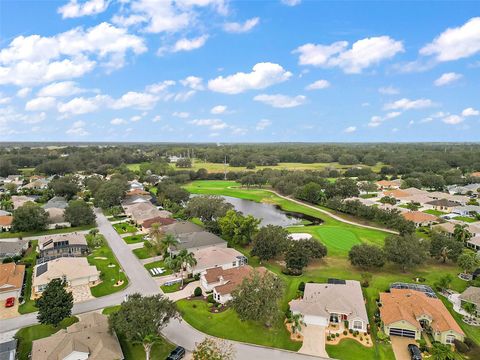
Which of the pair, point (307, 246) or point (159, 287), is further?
point (307, 246)

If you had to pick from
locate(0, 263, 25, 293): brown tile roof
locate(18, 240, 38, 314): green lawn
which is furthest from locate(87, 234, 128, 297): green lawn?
locate(0, 263, 25, 293): brown tile roof

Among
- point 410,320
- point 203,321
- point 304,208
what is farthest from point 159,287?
point 304,208

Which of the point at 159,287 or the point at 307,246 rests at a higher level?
the point at 307,246

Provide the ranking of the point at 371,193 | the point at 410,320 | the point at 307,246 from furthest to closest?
1. the point at 371,193
2. the point at 307,246
3. the point at 410,320

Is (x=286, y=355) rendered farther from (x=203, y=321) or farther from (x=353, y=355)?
(x=203, y=321)

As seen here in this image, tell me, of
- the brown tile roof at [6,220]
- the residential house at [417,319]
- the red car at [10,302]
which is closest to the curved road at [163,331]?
the red car at [10,302]

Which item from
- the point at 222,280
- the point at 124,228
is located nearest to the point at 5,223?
the point at 124,228

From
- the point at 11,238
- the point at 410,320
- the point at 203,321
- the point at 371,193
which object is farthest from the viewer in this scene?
the point at 371,193
